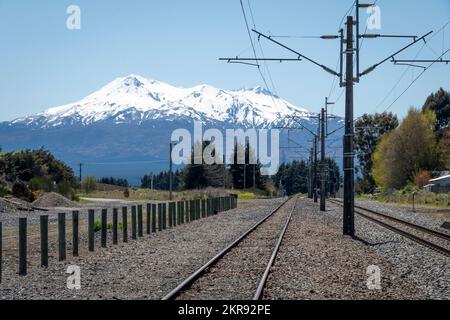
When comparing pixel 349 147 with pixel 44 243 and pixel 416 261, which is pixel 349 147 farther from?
pixel 44 243

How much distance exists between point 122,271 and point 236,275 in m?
2.12

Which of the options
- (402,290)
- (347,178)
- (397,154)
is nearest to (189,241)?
(347,178)

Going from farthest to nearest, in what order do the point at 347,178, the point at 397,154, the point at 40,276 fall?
the point at 397,154, the point at 347,178, the point at 40,276

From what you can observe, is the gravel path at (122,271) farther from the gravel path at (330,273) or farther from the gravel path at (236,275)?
the gravel path at (330,273)

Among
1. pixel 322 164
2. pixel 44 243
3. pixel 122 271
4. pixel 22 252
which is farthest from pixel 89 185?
pixel 22 252

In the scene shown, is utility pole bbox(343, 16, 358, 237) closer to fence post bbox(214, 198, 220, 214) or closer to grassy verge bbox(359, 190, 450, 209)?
fence post bbox(214, 198, 220, 214)

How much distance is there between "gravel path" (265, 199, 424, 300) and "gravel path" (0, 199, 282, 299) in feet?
5.39

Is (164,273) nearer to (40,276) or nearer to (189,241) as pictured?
(40,276)

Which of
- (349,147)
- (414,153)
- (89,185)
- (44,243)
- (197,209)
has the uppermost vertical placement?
(414,153)

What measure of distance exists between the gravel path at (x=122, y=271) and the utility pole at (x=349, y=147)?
4065 millimetres

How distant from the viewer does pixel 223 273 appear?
13.3 metres

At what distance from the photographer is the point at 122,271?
13625 mm

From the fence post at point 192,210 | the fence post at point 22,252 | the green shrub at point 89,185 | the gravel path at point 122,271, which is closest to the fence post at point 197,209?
the fence post at point 192,210
